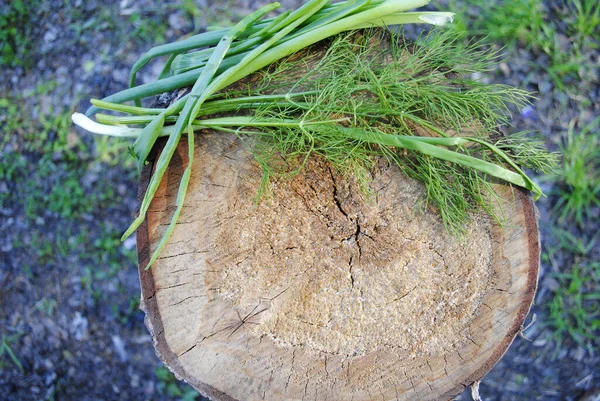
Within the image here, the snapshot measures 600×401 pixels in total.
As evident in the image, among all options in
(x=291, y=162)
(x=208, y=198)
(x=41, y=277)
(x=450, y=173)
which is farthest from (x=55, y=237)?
(x=450, y=173)

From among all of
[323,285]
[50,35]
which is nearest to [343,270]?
[323,285]

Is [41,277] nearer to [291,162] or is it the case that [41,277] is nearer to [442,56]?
[291,162]

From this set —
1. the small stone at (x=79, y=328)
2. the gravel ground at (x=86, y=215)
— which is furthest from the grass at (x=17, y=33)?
the small stone at (x=79, y=328)

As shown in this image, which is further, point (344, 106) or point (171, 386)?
point (171, 386)

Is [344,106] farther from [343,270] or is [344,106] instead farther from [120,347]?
[120,347]

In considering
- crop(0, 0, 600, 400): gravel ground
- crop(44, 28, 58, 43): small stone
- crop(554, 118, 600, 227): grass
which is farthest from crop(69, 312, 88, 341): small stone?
crop(554, 118, 600, 227): grass

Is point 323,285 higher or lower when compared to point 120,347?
higher
